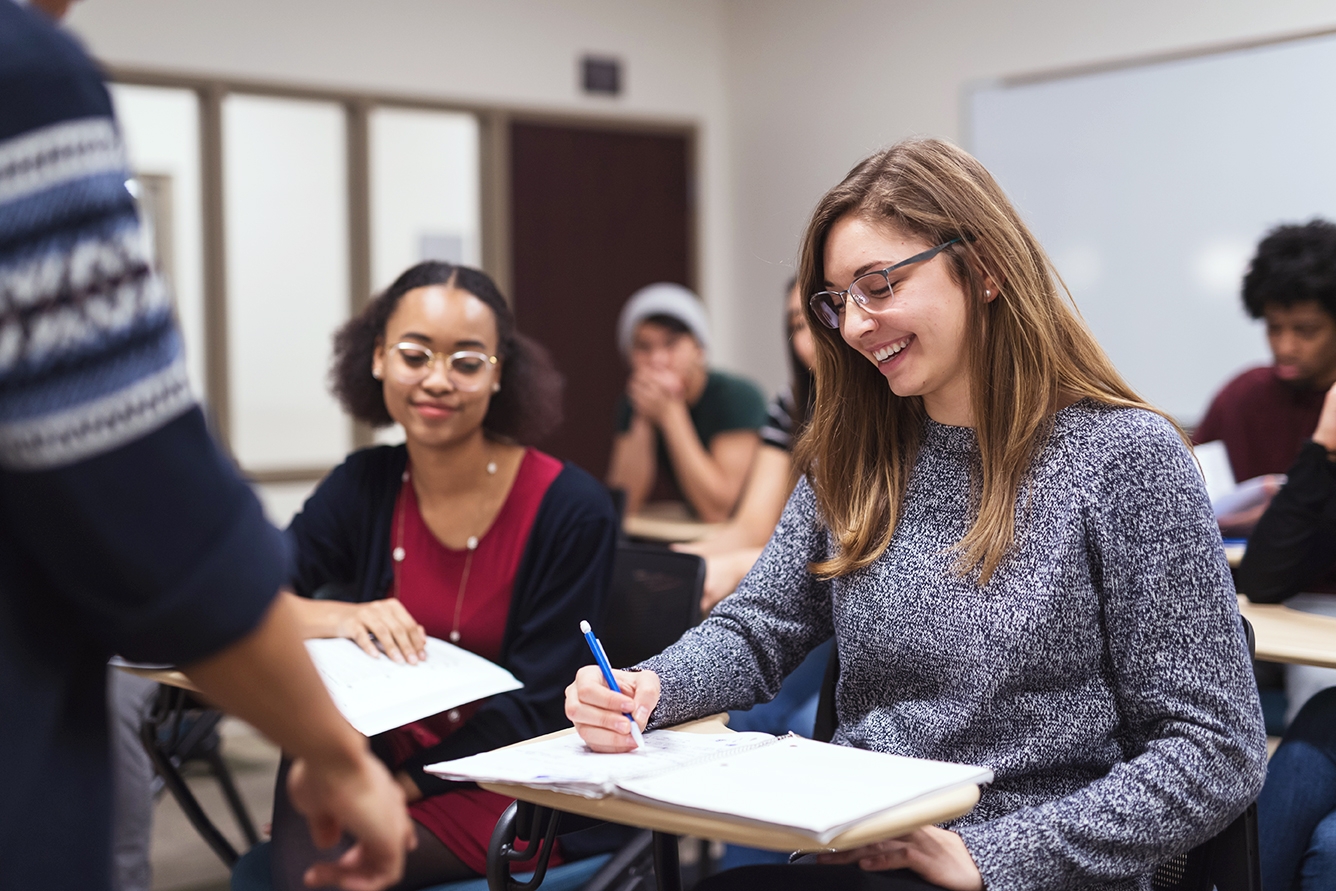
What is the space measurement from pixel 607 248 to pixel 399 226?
3.49 ft

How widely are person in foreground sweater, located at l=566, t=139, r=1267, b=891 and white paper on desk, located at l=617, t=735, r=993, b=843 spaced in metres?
0.11

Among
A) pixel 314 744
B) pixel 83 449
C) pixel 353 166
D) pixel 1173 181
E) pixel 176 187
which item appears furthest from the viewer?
pixel 353 166

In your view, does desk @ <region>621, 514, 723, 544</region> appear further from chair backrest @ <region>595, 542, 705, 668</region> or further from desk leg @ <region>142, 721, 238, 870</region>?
desk leg @ <region>142, 721, 238, 870</region>

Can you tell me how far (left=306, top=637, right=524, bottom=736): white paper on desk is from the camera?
1578mm

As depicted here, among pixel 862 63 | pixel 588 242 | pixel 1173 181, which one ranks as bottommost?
pixel 588 242

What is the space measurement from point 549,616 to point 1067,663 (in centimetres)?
85

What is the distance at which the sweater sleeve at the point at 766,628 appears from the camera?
60.0 inches

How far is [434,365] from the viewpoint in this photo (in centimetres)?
216

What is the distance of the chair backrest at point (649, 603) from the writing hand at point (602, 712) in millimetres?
631

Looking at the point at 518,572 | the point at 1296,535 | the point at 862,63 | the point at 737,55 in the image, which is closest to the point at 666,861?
the point at 518,572

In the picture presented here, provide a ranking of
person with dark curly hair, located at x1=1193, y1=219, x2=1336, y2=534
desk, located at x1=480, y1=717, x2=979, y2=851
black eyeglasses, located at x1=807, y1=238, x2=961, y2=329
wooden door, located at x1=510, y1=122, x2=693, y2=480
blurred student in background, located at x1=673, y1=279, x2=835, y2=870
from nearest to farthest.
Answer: desk, located at x1=480, y1=717, x2=979, y2=851
black eyeglasses, located at x1=807, y1=238, x2=961, y2=329
blurred student in background, located at x1=673, y1=279, x2=835, y2=870
person with dark curly hair, located at x1=1193, y1=219, x2=1336, y2=534
wooden door, located at x1=510, y1=122, x2=693, y2=480

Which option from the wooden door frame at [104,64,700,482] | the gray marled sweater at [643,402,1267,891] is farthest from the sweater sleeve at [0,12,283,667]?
the wooden door frame at [104,64,700,482]

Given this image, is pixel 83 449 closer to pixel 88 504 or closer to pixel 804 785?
pixel 88 504

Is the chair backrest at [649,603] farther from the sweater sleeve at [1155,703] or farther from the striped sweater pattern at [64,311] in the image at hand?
the striped sweater pattern at [64,311]
